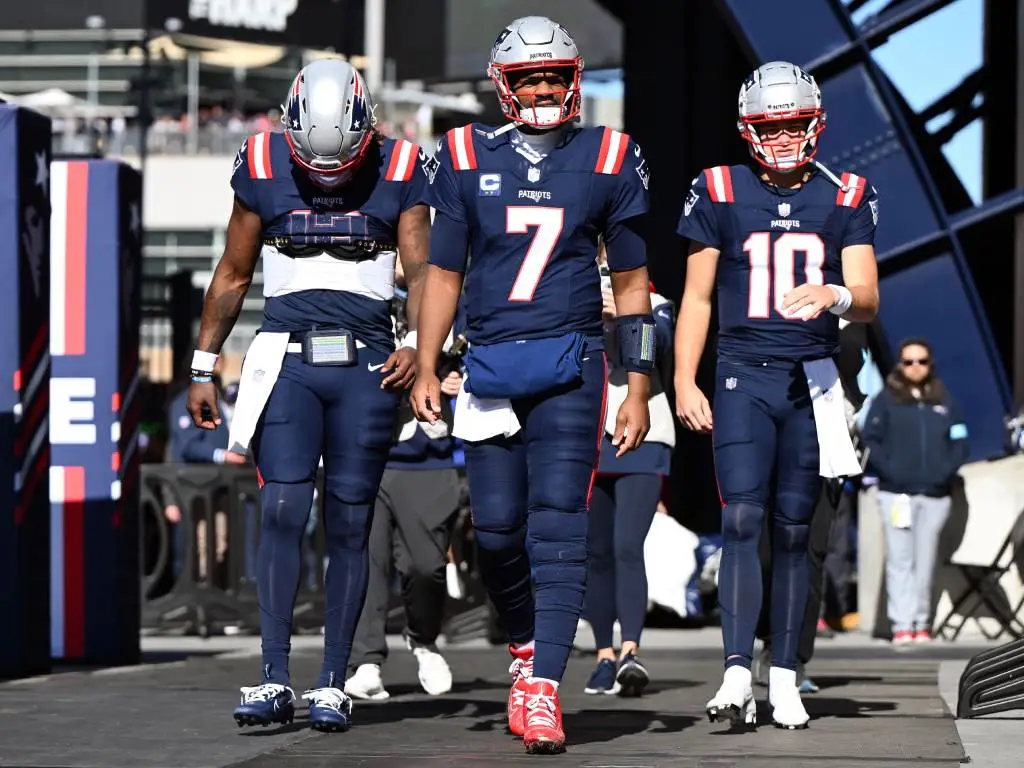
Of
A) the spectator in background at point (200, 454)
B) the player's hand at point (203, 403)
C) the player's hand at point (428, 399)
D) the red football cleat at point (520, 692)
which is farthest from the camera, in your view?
the spectator in background at point (200, 454)

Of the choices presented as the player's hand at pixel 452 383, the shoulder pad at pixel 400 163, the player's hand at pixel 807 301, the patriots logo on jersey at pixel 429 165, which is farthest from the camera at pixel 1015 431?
the shoulder pad at pixel 400 163

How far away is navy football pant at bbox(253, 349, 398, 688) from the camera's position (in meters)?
6.76

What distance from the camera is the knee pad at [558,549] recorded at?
638cm

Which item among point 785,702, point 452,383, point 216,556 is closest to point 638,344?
point 785,702

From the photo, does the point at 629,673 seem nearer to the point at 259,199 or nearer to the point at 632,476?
the point at 632,476

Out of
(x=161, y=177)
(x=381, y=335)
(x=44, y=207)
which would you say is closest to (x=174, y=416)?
(x=44, y=207)

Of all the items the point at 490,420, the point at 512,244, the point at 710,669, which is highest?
the point at 512,244

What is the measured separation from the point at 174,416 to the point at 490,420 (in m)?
9.37

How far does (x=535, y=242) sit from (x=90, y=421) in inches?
171

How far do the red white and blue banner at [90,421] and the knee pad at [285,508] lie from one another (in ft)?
11.7

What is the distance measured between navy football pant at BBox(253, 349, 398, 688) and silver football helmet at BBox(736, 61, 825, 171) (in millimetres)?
1461

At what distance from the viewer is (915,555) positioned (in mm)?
13773

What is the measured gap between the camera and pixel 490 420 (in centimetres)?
646

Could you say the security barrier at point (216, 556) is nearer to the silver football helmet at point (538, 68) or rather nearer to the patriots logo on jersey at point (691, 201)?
the patriots logo on jersey at point (691, 201)
